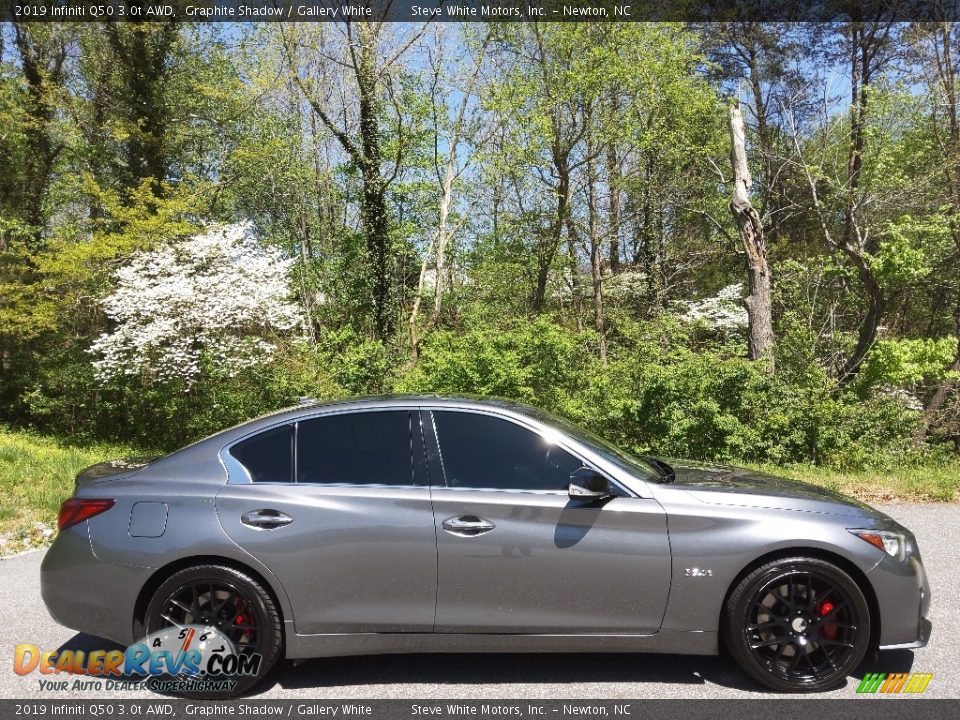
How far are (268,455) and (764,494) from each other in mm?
2736

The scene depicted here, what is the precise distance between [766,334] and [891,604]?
11.7 meters

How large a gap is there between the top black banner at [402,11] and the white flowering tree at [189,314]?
8.51 m

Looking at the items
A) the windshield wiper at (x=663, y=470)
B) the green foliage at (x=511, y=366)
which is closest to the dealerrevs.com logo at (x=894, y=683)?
the windshield wiper at (x=663, y=470)

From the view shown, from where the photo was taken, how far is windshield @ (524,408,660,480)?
A: 4160 mm

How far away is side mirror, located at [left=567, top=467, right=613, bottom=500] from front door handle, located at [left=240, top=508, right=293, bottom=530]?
148 cm

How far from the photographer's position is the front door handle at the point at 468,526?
3.83 m

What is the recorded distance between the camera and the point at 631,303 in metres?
26.4

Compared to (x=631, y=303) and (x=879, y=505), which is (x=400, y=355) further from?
(x=631, y=303)

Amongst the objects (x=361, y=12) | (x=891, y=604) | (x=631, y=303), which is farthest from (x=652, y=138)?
(x=891, y=604)

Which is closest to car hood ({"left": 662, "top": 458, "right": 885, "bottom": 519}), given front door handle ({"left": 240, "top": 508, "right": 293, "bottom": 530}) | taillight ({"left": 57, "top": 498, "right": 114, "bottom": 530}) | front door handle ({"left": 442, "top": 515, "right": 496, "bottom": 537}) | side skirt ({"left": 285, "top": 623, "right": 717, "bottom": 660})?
side skirt ({"left": 285, "top": 623, "right": 717, "bottom": 660})

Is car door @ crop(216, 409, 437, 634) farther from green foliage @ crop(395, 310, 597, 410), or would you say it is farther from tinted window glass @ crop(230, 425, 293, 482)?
green foliage @ crop(395, 310, 597, 410)

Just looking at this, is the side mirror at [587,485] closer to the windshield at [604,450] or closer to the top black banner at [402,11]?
the windshield at [604,450]

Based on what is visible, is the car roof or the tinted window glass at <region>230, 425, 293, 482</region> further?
the car roof
